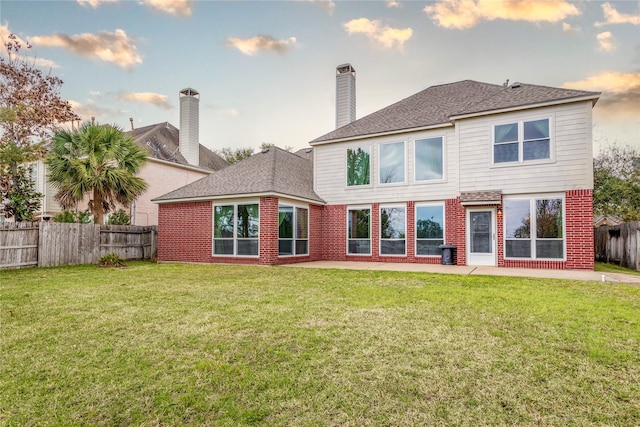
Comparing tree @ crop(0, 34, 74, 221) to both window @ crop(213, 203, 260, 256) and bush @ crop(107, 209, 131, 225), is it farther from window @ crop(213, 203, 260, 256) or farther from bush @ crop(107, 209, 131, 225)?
window @ crop(213, 203, 260, 256)

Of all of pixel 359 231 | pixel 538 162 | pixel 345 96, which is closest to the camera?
pixel 538 162

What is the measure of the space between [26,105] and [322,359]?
2114cm

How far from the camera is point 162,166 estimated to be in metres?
21.2

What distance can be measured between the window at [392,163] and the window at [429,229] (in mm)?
1575

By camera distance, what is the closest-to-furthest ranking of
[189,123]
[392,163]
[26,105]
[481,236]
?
[481,236], [392,163], [26,105], [189,123]

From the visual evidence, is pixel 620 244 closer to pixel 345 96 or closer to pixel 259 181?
pixel 345 96

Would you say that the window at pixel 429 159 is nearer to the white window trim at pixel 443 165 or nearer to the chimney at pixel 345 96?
the white window trim at pixel 443 165

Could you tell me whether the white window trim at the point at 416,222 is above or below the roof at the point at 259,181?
below

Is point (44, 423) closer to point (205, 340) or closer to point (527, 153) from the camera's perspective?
point (205, 340)

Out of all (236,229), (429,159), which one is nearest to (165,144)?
(236,229)

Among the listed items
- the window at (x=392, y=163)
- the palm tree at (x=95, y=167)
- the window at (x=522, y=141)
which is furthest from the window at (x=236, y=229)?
the window at (x=522, y=141)

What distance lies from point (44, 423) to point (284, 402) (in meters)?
1.68

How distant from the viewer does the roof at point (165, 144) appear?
21422 mm

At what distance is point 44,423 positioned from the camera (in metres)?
2.48
